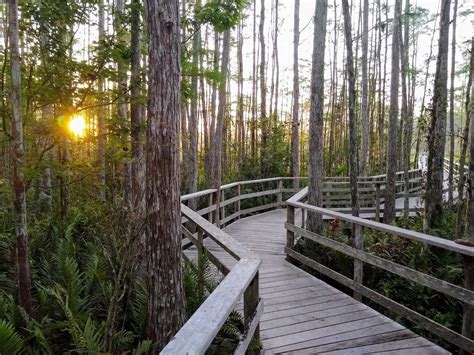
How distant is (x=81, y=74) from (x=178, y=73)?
247cm

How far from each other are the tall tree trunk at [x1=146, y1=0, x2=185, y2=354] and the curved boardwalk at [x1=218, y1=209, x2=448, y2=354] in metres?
1.05

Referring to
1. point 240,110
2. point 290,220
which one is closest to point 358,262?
point 290,220

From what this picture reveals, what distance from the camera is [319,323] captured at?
12.1 ft

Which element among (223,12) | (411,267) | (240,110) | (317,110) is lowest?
(411,267)

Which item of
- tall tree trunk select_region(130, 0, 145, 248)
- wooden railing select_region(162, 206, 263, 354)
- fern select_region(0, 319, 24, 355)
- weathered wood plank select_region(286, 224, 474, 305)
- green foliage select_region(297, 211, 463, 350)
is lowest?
green foliage select_region(297, 211, 463, 350)

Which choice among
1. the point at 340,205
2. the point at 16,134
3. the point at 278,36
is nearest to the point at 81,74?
the point at 16,134

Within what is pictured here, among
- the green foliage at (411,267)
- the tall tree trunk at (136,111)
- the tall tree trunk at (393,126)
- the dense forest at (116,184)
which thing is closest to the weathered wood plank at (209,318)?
the dense forest at (116,184)

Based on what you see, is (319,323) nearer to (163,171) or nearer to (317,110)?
(163,171)

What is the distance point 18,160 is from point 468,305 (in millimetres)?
4410

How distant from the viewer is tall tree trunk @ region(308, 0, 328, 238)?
6789mm

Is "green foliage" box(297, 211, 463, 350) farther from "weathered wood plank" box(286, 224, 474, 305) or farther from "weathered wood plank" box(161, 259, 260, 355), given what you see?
"weathered wood plank" box(161, 259, 260, 355)

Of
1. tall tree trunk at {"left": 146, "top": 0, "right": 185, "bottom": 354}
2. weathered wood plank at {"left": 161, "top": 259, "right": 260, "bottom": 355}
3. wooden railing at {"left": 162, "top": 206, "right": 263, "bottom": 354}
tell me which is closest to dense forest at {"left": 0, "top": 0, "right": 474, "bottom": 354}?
tall tree trunk at {"left": 146, "top": 0, "right": 185, "bottom": 354}

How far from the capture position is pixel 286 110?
28078mm

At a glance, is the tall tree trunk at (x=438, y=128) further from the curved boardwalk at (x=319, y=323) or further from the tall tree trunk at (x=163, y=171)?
the tall tree trunk at (x=163, y=171)
